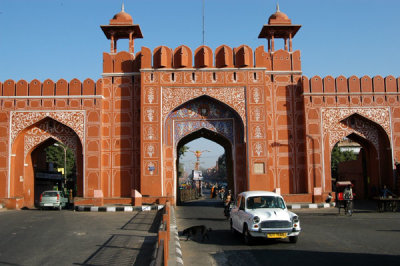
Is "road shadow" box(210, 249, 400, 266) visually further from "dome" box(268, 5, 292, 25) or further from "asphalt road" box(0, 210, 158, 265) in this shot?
"dome" box(268, 5, 292, 25)

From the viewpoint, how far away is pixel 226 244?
8.99 metres

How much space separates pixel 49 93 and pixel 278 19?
1276 centimetres

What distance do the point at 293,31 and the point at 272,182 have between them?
8513mm

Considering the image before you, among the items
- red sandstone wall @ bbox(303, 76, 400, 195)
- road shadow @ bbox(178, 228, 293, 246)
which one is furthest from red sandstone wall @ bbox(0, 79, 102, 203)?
road shadow @ bbox(178, 228, 293, 246)

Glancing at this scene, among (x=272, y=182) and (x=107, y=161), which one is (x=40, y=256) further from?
(x=272, y=182)

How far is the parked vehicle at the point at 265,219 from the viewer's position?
8.53 m

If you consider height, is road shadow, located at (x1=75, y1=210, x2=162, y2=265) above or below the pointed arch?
below

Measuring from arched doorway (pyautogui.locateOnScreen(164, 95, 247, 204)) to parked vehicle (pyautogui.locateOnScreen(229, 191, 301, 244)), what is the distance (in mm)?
11416

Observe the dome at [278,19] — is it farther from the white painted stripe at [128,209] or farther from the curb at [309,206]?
the white painted stripe at [128,209]

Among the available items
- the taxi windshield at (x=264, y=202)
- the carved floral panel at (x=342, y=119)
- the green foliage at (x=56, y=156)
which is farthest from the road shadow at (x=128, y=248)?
the green foliage at (x=56, y=156)

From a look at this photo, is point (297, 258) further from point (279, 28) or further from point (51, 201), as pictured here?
point (279, 28)

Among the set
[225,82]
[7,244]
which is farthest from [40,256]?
[225,82]

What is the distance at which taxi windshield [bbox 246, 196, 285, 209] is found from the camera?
9.73m

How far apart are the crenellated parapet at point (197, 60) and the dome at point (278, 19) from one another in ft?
7.14
